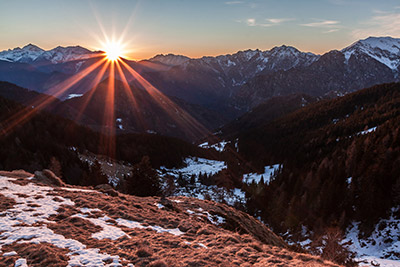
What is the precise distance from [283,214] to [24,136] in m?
107

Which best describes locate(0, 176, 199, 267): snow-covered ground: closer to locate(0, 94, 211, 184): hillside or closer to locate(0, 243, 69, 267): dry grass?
locate(0, 243, 69, 267): dry grass

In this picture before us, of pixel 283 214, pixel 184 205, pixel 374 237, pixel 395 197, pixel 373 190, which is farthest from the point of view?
pixel 283 214

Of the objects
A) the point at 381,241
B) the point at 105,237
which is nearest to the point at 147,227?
the point at 105,237

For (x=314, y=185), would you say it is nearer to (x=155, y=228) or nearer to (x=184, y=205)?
(x=184, y=205)

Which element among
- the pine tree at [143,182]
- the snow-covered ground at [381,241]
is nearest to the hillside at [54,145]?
the pine tree at [143,182]

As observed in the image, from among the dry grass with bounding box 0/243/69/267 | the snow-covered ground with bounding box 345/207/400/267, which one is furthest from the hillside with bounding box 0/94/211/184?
the snow-covered ground with bounding box 345/207/400/267

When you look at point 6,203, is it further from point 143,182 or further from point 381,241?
point 381,241

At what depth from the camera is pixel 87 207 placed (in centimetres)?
1998

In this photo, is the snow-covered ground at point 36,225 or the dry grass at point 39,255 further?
the snow-covered ground at point 36,225

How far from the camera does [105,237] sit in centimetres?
1470

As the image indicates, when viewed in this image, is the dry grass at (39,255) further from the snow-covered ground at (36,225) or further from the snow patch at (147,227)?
the snow patch at (147,227)

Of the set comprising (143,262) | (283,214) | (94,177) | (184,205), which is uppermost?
(143,262)

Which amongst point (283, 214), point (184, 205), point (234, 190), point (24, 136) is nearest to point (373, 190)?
point (283, 214)

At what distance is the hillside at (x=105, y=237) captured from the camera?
38.6 ft
